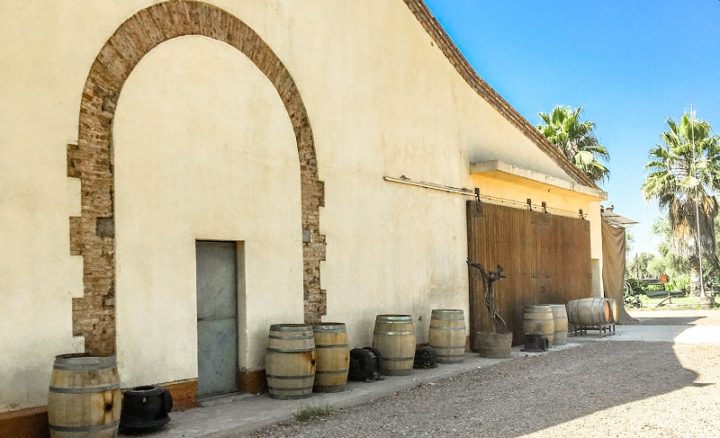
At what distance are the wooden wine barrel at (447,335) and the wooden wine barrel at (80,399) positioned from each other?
621 cm

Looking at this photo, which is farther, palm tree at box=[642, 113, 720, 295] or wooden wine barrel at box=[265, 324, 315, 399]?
palm tree at box=[642, 113, 720, 295]

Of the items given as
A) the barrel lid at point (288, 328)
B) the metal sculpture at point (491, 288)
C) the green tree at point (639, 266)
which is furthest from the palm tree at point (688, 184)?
the green tree at point (639, 266)

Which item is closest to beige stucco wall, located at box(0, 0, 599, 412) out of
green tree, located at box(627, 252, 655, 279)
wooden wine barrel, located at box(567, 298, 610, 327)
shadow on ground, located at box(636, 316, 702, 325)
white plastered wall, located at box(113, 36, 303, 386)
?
white plastered wall, located at box(113, 36, 303, 386)

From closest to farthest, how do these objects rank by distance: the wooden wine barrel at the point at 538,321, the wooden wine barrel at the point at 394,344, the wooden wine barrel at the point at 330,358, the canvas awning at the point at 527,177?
the wooden wine barrel at the point at 330,358
the wooden wine barrel at the point at 394,344
the canvas awning at the point at 527,177
the wooden wine barrel at the point at 538,321

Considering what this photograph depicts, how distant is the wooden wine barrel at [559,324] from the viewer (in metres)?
14.1

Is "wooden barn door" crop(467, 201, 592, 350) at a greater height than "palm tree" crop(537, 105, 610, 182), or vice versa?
"palm tree" crop(537, 105, 610, 182)

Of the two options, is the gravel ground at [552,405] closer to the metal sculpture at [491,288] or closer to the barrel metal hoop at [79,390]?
the metal sculpture at [491,288]

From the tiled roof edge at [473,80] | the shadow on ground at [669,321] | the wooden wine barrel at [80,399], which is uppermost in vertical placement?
the tiled roof edge at [473,80]

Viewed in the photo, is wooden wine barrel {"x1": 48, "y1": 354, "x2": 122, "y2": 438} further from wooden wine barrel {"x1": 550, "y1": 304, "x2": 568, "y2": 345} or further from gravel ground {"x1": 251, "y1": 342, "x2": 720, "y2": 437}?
wooden wine barrel {"x1": 550, "y1": 304, "x2": 568, "y2": 345}

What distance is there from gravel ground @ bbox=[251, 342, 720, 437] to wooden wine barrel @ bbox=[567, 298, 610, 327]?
14.1 feet

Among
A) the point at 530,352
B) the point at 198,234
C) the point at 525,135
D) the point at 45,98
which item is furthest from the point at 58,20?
the point at 525,135

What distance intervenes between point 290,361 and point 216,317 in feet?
3.50

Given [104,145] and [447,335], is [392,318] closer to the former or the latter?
[447,335]

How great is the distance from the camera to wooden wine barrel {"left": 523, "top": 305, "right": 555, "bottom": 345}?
1345 centimetres
